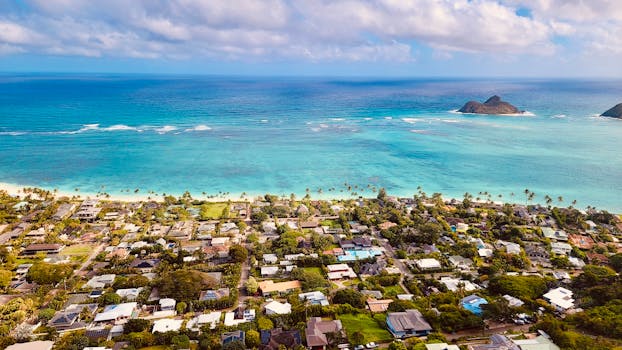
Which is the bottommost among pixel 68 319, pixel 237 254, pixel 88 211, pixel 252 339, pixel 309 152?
pixel 68 319

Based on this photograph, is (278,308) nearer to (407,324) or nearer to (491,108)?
(407,324)

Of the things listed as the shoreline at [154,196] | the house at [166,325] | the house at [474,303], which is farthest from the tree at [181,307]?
the shoreline at [154,196]

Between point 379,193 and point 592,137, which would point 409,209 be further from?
point 592,137

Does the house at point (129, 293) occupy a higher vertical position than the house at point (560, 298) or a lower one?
lower

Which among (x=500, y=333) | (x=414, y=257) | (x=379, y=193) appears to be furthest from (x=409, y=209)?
(x=500, y=333)

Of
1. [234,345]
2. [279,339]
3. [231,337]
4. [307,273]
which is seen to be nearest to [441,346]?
[279,339]

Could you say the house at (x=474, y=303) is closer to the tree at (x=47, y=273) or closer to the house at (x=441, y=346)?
the house at (x=441, y=346)

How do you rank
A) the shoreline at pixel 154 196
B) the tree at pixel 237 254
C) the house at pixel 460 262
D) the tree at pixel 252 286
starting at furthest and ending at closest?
the shoreline at pixel 154 196, the house at pixel 460 262, the tree at pixel 237 254, the tree at pixel 252 286

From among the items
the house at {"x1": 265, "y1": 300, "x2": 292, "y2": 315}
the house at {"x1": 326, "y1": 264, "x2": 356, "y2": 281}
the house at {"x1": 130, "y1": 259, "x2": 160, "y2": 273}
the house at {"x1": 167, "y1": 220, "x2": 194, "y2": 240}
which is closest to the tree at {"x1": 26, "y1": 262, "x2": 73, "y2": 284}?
the house at {"x1": 130, "y1": 259, "x2": 160, "y2": 273}
